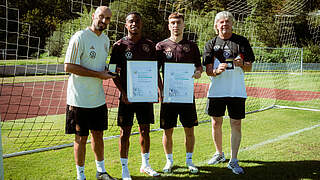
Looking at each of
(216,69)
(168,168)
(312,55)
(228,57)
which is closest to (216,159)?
(168,168)

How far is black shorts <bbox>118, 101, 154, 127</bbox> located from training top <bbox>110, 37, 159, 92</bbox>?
0.24 meters

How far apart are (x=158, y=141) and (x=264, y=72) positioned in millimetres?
14178

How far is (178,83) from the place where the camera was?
361cm

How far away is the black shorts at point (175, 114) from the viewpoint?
3.66 m

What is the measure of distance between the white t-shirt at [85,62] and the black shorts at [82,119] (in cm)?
7

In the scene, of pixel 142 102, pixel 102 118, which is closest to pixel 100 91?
pixel 102 118

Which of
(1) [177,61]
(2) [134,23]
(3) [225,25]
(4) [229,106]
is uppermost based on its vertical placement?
(3) [225,25]

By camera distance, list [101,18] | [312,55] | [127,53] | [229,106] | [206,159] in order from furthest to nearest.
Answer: [312,55] → [206,159] → [229,106] → [127,53] → [101,18]

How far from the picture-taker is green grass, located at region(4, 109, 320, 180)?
12.0 ft

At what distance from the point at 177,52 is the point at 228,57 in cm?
79

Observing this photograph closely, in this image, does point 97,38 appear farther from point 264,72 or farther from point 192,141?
point 264,72

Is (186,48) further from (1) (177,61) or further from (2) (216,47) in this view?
→ (2) (216,47)

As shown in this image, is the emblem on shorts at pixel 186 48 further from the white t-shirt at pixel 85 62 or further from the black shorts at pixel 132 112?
the white t-shirt at pixel 85 62

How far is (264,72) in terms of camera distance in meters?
17.4
